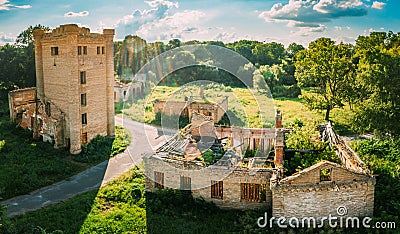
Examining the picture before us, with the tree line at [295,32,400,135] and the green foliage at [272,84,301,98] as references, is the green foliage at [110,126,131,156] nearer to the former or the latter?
the tree line at [295,32,400,135]

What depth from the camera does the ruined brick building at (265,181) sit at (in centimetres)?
1391

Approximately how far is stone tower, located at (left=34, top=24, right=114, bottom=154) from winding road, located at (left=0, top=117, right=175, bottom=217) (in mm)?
2874

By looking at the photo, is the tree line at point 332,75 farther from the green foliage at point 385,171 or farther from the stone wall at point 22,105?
the stone wall at point 22,105

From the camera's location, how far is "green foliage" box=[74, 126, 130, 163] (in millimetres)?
24016

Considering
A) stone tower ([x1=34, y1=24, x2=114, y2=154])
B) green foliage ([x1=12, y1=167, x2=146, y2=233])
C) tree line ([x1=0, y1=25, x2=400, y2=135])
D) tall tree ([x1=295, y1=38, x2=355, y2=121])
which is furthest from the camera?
tall tree ([x1=295, y1=38, x2=355, y2=121])

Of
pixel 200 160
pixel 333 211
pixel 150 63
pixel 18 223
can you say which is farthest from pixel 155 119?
pixel 150 63

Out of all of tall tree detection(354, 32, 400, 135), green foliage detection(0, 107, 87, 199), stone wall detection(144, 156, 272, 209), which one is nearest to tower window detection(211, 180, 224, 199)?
stone wall detection(144, 156, 272, 209)

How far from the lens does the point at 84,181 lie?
20547 millimetres

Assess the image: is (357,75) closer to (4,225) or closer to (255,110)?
(255,110)

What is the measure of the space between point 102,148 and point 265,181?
14018mm

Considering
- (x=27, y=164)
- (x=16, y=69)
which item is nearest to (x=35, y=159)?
(x=27, y=164)

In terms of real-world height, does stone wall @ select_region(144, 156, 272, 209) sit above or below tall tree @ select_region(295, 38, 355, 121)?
below

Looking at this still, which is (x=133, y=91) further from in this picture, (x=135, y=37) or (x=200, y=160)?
(x=200, y=160)

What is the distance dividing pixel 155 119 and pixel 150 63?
2756 cm
